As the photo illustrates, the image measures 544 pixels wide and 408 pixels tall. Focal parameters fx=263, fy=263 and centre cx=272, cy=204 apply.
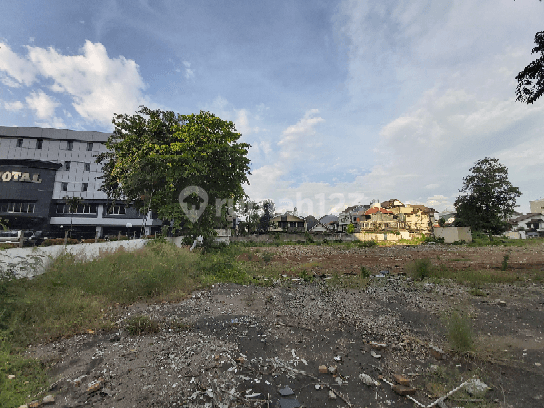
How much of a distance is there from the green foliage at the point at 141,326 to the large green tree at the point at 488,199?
1680 inches

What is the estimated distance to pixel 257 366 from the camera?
397cm

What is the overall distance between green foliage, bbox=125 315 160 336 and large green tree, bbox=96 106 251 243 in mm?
10217

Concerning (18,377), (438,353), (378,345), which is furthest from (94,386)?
(438,353)

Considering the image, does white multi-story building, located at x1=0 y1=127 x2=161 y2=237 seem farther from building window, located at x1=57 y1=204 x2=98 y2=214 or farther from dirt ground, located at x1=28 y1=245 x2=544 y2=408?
dirt ground, located at x1=28 y1=245 x2=544 y2=408

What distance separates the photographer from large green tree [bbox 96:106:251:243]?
1523 centimetres

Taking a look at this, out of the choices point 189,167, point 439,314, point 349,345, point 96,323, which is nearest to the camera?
point 349,345

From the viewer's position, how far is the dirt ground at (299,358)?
3.24 m

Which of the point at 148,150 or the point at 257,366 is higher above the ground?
the point at 148,150

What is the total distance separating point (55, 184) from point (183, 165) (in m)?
31.2

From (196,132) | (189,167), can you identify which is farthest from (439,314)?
(196,132)

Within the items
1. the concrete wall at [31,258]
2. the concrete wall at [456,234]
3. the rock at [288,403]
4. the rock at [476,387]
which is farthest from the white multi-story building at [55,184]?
the concrete wall at [456,234]

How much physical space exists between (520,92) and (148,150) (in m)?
17.5

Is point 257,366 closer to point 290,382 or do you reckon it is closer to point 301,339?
point 290,382

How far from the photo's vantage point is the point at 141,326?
202 inches
